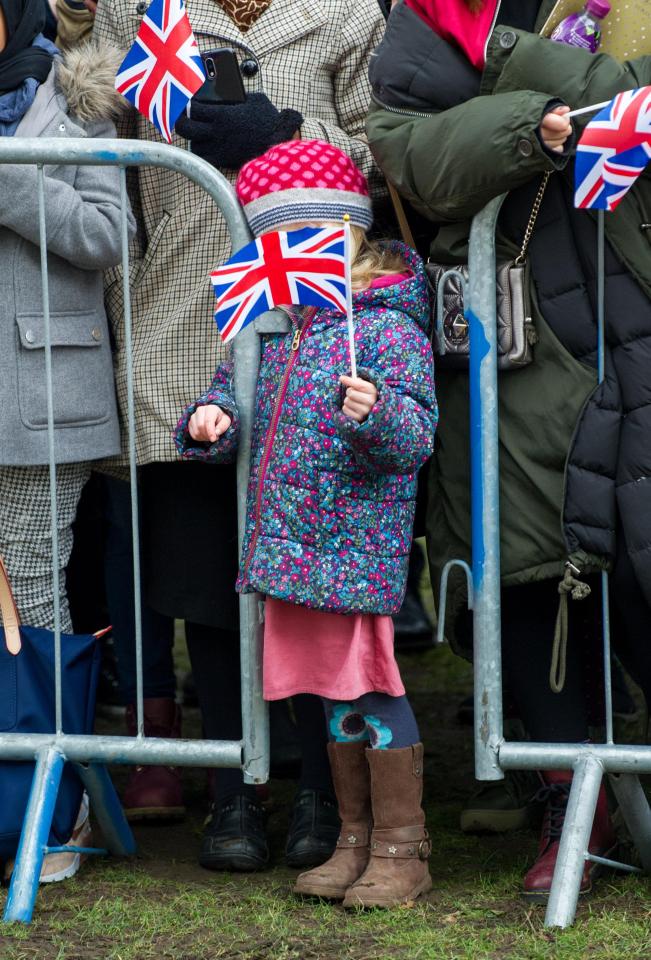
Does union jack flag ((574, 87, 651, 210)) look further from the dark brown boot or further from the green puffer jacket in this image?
the dark brown boot

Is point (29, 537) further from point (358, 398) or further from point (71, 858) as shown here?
point (358, 398)

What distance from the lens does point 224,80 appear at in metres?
3.45

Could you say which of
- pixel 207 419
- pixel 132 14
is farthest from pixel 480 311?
pixel 132 14

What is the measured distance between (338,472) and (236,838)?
95 centimetres

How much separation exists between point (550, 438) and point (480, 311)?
0.30 m

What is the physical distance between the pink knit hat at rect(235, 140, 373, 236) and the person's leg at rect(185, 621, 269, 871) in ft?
3.25

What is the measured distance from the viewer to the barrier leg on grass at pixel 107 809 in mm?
3406

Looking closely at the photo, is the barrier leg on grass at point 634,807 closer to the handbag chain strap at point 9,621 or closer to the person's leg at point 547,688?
the person's leg at point 547,688

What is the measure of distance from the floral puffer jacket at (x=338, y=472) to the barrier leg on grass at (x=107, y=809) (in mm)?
580

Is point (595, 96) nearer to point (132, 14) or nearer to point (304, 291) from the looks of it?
point (304, 291)

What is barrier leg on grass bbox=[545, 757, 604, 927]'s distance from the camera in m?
3.00

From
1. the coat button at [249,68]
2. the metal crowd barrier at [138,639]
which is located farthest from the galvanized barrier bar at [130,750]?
the coat button at [249,68]

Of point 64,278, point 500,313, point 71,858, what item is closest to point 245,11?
point 64,278

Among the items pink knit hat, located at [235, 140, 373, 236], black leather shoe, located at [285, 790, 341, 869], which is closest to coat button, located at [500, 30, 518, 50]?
pink knit hat, located at [235, 140, 373, 236]
